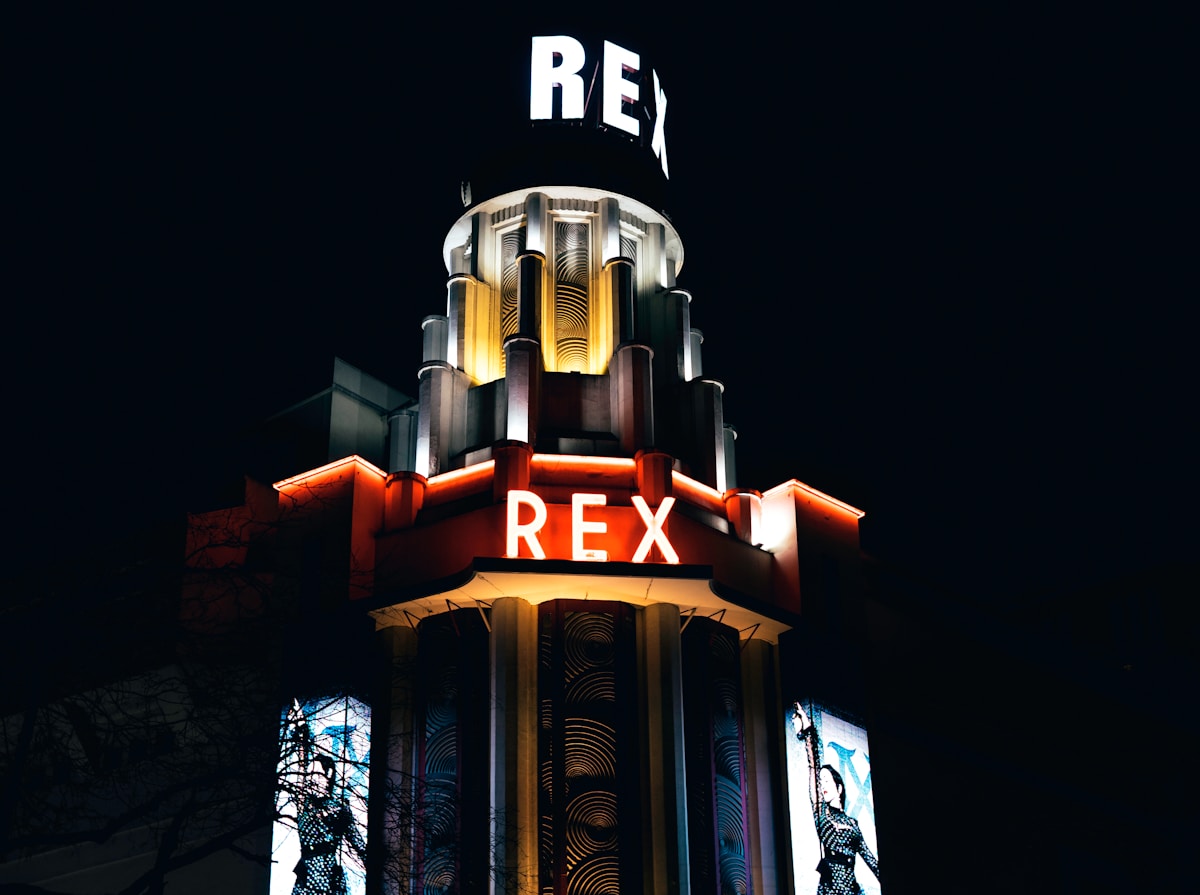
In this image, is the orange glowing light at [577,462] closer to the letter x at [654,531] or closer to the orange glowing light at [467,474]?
the orange glowing light at [467,474]

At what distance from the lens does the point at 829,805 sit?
1262 inches

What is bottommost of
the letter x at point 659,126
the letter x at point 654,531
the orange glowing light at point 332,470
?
the letter x at point 654,531

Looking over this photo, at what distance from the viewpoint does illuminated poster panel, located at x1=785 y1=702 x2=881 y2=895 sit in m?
31.3

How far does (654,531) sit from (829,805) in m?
6.98

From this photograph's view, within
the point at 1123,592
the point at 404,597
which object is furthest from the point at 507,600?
the point at 1123,592

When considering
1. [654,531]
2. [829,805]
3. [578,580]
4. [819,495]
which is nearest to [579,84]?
[819,495]

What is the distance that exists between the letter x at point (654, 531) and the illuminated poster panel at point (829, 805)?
178 inches

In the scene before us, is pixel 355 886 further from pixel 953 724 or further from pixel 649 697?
pixel 953 724

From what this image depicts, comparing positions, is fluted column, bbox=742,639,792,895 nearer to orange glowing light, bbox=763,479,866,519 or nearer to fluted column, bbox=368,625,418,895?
orange glowing light, bbox=763,479,866,519

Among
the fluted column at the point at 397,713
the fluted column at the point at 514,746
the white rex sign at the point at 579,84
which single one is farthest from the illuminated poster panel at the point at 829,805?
the white rex sign at the point at 579,84

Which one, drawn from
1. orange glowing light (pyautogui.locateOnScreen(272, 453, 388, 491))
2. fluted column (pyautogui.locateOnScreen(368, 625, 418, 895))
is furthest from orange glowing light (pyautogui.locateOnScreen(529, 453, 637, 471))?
fluted column (pyautogui.locateOnScreen(368, 625, 418, 895))

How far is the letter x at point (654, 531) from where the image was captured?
30.8 metres

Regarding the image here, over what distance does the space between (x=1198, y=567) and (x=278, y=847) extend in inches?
1567

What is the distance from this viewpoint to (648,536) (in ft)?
102
